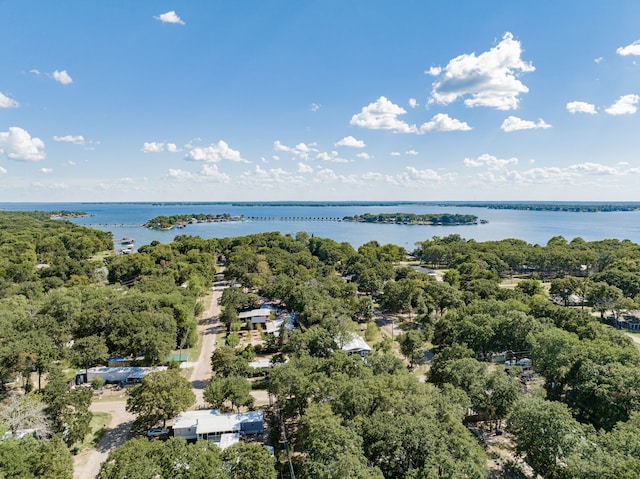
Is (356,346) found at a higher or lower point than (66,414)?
lower

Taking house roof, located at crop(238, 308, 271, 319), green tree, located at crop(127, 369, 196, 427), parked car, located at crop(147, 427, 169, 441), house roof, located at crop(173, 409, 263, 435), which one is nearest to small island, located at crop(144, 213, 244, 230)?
house roof, located at crop(238, 308, 271, 319)

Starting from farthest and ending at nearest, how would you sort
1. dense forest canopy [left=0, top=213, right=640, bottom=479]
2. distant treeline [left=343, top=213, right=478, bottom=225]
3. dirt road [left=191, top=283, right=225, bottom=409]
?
distant treeline [left=343, top=213, right=478, bottom=225]
dirt road [left=191, top=283, right=225, bottom=409]
dense forest canopy [left=0, top=213, right=640, bottom=479]

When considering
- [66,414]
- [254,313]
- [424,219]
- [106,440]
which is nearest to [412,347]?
[254,313]

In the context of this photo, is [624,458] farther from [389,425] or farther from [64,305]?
[64,305]

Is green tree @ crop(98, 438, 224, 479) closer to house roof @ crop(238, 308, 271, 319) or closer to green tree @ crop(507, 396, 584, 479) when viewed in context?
green tree @ crop(507, 396, 584, 479)

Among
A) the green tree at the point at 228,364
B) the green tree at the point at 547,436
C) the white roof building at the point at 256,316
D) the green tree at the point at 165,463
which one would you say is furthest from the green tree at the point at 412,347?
the green tree at the point at 165,463

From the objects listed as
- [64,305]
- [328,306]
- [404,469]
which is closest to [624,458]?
[404,469]

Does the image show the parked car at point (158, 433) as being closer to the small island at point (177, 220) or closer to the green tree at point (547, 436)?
the green tree at point (547, 436)

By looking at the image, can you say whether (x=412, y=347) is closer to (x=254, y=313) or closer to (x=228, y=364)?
(x=228, y=364)
